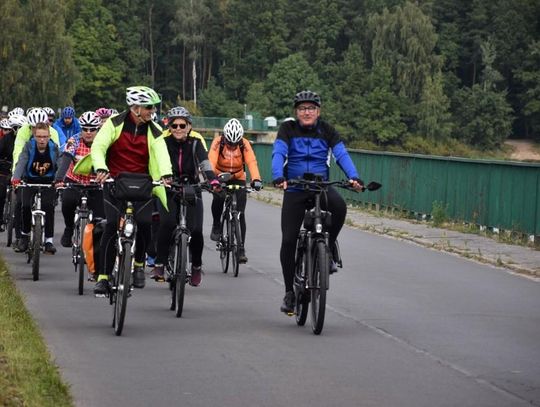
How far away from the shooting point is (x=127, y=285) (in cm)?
1131

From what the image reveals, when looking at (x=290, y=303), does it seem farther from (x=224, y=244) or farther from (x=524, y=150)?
(x=524, y=150)

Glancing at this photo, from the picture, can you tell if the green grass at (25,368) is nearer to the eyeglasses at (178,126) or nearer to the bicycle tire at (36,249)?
the eyeglasses at (178,126)

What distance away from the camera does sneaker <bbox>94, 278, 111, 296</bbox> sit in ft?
39.3

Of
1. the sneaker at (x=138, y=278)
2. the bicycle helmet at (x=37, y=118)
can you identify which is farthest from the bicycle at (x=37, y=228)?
the sneaker at (x=138, y=278)

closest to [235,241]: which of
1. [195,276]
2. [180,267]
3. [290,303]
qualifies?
[195,276]

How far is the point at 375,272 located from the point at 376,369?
7.77 metres

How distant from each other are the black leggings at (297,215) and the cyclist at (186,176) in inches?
40.1

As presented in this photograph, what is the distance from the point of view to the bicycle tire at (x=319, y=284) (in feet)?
37.6

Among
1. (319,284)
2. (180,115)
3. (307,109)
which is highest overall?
(307,109)

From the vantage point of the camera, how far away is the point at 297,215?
39.8ft

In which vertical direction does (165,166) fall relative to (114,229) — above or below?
above

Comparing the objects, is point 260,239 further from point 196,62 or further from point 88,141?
point 196,62

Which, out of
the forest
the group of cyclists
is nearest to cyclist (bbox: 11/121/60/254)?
the group of cyclists

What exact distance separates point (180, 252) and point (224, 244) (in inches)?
188
